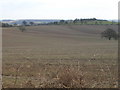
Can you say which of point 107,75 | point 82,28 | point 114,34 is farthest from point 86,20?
point 107,75

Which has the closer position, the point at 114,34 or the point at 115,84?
the point at 115,84

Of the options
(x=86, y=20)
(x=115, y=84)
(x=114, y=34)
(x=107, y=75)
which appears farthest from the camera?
(x=86, y=20)

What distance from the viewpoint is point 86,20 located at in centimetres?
15400

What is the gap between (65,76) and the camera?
7.43 metres

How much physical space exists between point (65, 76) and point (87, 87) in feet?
2.32

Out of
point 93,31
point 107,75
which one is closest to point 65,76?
point 107,75

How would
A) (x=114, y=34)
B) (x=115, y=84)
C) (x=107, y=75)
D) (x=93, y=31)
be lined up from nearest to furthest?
(x=115, y=84)
(x=107, y=75)
(x=114, y=34)
(x=93, y=31)

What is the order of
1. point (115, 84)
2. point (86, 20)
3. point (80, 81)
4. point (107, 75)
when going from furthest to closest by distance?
point (86, 20) → point (107, 75) → point (115, 84) → point (80, 81)

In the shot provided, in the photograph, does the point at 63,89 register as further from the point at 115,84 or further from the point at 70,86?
the point at 115,84

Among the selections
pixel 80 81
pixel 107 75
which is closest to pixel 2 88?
pixel 80 81

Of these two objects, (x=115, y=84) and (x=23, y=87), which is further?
(x=115, y=84)

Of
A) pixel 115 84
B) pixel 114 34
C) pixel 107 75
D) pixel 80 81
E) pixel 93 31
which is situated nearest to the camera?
pixel 80 81

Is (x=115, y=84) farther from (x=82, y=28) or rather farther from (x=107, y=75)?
(x=82, y=28)

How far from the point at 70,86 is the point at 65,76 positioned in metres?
0.40
